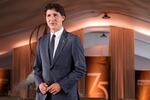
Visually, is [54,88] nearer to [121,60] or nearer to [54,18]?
[54,18]

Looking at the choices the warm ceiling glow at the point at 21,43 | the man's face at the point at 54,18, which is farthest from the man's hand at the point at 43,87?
the warm ceiling glow at the point at 21,43

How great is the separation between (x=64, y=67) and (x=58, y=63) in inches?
1.4

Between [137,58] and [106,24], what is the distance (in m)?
4.12

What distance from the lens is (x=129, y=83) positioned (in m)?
11.5

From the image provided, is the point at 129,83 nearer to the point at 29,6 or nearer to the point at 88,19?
the point at 88,19

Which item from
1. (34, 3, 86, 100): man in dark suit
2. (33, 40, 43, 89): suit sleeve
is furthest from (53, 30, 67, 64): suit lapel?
(33, 40, 43, 89): suit sleeve

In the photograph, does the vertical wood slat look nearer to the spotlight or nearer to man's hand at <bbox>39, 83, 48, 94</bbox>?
the spotlight

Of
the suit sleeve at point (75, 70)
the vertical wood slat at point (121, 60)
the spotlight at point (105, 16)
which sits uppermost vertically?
the spotlight at point (105, 16)

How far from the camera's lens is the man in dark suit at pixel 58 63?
172 centimetres

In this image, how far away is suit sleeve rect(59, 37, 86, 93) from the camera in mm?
1714

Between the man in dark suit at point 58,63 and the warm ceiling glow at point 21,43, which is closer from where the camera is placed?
the man in dark suit at point 58,63

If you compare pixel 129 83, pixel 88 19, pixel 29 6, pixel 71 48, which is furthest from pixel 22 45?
pixel 71 48

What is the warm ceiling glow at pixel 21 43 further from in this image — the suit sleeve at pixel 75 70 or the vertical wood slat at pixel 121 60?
the suit sleeve at pixel 75 70

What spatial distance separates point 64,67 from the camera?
176 centimetres
